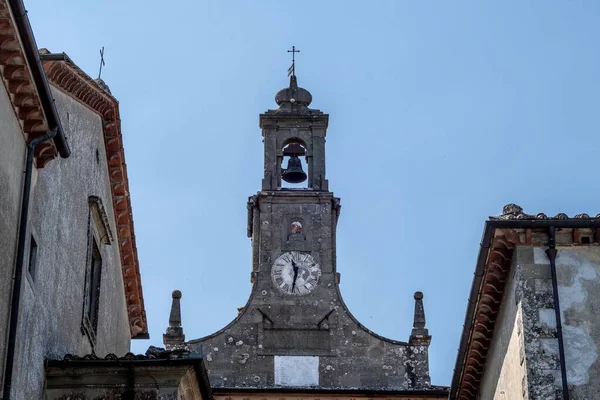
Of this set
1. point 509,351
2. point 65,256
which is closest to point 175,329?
point 65,256

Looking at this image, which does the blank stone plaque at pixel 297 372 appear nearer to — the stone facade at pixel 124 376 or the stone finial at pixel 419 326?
the stone finial at pixel 419 326

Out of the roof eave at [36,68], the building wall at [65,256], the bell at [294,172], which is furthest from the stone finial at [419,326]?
the roof eave at [36,68]

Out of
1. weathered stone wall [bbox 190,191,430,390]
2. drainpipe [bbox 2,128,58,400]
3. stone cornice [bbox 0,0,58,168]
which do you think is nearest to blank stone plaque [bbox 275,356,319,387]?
weathered stone wall [bbox 190,191,430,390]

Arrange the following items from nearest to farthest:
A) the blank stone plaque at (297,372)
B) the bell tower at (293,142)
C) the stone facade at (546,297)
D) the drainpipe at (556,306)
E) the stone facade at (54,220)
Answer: the stone facade at (54,220)
the drainpipe at (556,306)
the stone facade at (546,297)
the blank stone plaque at (297,372)
the bell tower at (293,142)

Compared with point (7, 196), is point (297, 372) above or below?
above

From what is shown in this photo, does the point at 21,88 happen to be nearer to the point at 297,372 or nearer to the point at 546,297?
the point at 546,297

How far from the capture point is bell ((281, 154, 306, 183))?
3506 centimetres

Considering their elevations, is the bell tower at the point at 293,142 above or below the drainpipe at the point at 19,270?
above

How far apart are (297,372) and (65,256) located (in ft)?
49.5

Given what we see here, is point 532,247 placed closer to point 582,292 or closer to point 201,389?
point 582,292

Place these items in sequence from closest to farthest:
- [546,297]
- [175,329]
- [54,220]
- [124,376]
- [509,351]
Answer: [546,297] → [124,376] → [509,351] → [54,220] → [175,329]

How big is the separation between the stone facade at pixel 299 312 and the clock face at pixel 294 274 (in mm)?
25

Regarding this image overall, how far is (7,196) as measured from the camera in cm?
1527

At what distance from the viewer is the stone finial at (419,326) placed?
33.8m
